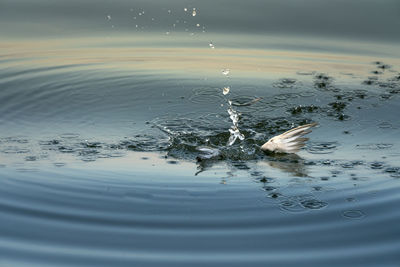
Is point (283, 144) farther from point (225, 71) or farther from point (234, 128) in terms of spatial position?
point (225, 71)

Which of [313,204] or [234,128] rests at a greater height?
[234,128]

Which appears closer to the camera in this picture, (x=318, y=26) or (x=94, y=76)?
(x=94, y=76)

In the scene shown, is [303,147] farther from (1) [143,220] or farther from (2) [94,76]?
(2) [94,76]

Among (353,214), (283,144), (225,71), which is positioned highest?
(225,71)

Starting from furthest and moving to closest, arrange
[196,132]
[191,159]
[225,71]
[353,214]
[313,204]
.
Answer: [225,71] < [196,132] < [191,159] < [313,204] < [353,214]

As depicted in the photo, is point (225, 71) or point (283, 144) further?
point (225, 71)

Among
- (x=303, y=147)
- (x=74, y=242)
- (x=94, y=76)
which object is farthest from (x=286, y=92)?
(x=74, y=242)

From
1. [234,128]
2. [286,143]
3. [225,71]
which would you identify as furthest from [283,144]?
[225,71]

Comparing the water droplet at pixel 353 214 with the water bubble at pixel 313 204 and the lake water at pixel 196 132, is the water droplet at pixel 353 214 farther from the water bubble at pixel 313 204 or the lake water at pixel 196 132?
the water bubble at pixel 313 204

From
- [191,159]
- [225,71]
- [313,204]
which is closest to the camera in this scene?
[313,204]
